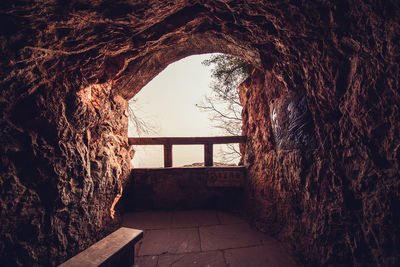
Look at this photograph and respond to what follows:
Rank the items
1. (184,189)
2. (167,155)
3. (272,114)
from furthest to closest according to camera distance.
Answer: (167,155)
(184,189)
(272,114)

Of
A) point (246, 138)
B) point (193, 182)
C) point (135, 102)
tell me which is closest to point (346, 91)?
point (246, 138)

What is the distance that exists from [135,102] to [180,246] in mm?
4759

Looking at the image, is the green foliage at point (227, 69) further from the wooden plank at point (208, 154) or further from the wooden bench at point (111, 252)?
the wooden bench at point (111, 252)

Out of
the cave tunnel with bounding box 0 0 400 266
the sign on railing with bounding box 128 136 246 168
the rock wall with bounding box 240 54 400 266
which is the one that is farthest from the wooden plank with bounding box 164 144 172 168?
the rock wall with bounding box 240 54 400 266

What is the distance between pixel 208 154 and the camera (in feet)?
13.9

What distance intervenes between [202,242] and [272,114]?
8.17 feet

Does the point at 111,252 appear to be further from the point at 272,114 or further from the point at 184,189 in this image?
the point at 272,114

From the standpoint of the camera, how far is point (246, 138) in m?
4.26

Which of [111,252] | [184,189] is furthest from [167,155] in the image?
[111,252]

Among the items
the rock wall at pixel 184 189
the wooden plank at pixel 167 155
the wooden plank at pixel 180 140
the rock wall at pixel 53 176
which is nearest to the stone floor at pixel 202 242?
the rock wall at pixel 184 189

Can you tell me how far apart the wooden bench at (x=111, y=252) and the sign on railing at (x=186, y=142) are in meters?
2.09

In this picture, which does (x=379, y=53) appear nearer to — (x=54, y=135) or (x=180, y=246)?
(x=54, y=135)

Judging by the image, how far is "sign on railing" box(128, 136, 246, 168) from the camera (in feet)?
13.7

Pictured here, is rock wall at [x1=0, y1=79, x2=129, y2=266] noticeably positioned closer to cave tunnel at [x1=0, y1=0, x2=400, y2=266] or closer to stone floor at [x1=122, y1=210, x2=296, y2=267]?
cave tunnel at [x1=0, y1=0, x2=400, y2=266]
